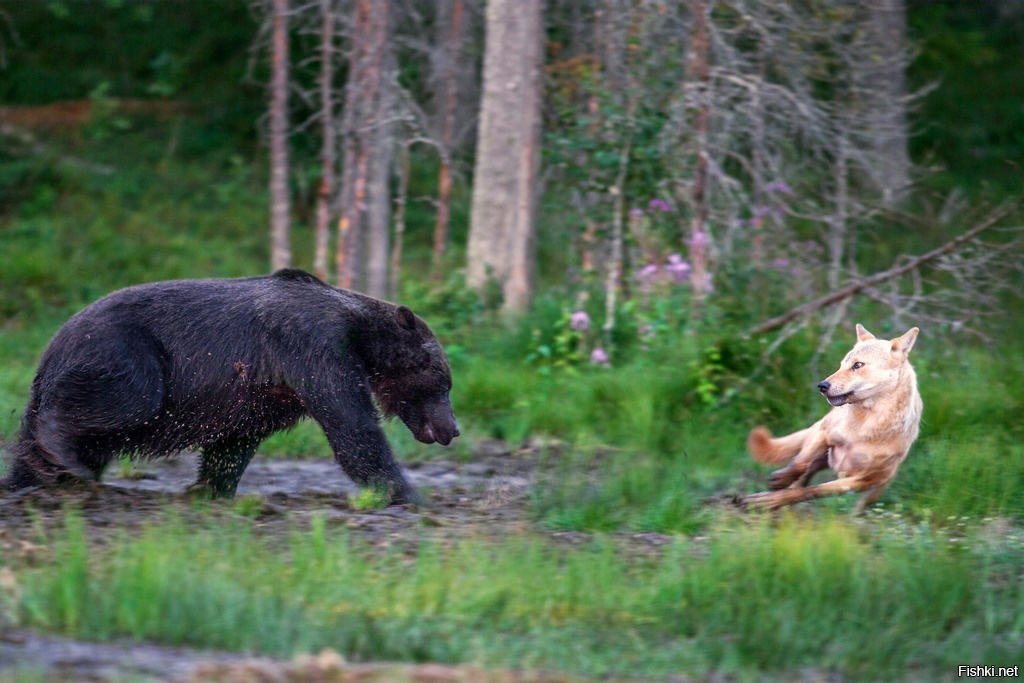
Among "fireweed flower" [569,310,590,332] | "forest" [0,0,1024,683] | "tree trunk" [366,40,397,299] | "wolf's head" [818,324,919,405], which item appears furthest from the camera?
"tree trunk" [366,40,397,299]

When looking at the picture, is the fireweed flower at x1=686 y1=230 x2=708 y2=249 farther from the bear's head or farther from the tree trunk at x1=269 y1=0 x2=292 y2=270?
the tree trunk at x1=269 y1=0 x2=292 y2=270

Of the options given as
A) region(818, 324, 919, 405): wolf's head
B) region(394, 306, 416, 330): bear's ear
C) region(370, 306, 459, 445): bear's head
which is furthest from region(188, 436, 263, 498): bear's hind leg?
region(818, 324, 919, 405): wolf's head

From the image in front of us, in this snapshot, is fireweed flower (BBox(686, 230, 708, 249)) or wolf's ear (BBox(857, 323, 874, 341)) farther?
fireweed flower (BBox(686, 230, 708, 249))

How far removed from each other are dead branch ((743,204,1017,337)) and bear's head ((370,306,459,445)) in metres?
3.19

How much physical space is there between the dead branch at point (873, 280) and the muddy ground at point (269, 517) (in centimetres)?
226

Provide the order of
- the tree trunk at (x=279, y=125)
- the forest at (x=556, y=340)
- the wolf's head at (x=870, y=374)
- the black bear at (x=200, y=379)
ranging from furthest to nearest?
the tree trunk at (x=279, y=125)
the wolf's head at (x=870, y=374)
the black bear at (x=200, y=379)
the forest at (x=556, y=340)

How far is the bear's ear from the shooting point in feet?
23.1

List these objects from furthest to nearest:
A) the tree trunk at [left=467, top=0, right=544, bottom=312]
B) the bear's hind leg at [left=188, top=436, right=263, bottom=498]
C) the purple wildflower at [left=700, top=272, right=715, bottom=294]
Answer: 1. the tree trunk at [left=467, top=0, right=544, bottom=312]
2. the purple wildflower at [left=700, top=272, right=715, bottom=294]
3. the bear's hind leg at [left=188, top=436, right=263, bottom=498]

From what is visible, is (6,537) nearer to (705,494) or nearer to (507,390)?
(705,494)

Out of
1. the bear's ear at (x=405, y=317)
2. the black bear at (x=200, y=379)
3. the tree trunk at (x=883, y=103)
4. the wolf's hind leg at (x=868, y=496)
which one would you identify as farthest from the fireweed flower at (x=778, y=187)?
the black bear at (x=200, y=379)

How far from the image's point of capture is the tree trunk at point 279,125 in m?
11.8

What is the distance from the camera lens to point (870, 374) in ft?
21.7

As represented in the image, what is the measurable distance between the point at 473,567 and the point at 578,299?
615 cm

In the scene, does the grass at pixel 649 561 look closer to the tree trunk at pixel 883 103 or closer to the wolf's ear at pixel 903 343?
the wolf's ear at pixel 903 343
